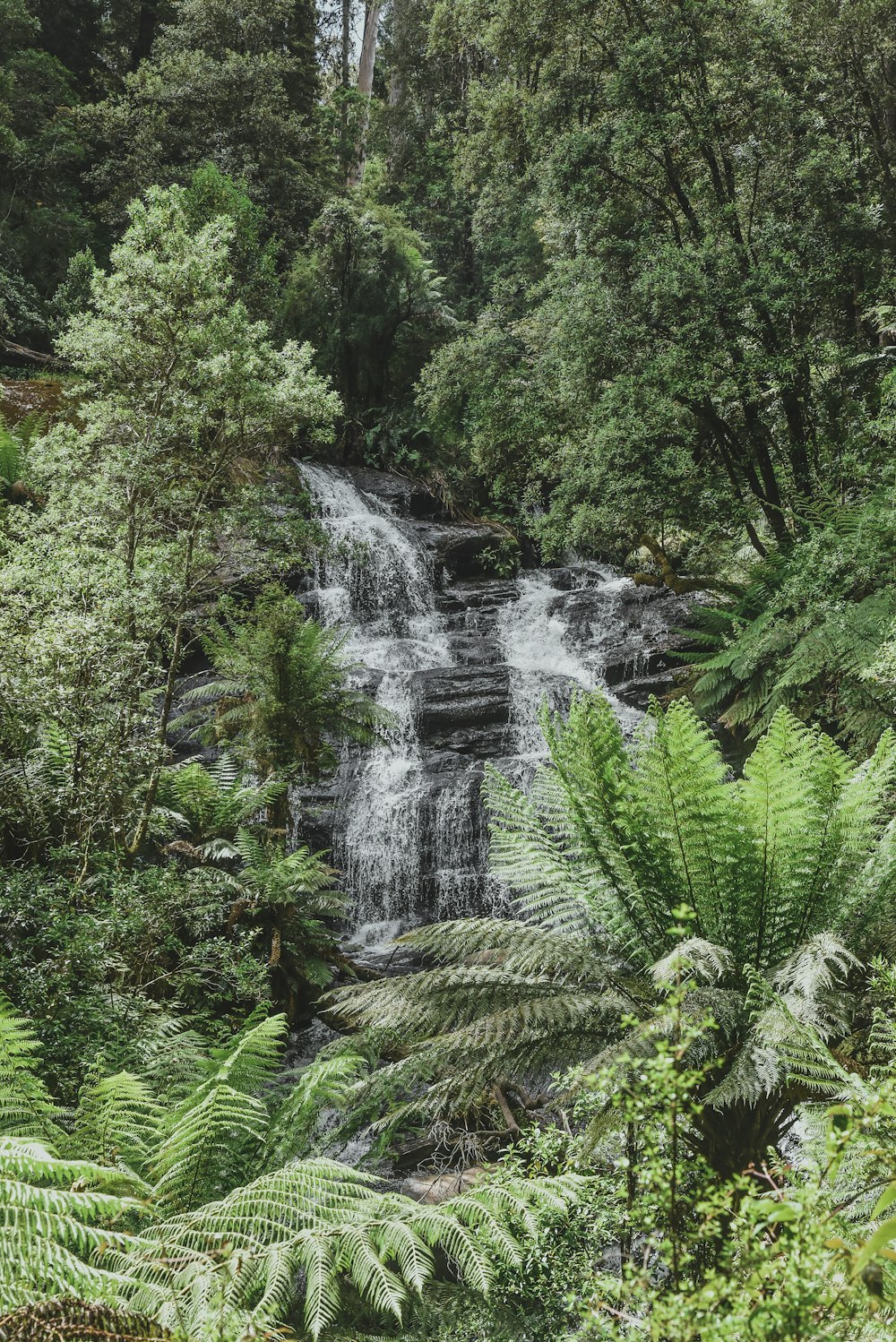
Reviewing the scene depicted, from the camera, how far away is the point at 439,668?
34.0 ft

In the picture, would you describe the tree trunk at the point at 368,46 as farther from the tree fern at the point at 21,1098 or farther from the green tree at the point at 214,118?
the tree fern at the point at 21,1098

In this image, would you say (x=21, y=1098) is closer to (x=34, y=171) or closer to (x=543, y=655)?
(x=543, y=655)

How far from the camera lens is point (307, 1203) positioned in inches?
81.8

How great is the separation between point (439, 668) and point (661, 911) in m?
7.95

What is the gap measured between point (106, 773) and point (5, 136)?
46.8 ft

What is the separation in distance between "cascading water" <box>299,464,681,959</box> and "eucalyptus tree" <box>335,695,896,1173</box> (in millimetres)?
4687

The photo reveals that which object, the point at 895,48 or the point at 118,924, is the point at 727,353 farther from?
the point at 118,924

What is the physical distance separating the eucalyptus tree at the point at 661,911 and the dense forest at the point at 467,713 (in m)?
0.02

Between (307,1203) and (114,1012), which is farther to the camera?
(114,1012)

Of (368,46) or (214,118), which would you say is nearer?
(214,118)

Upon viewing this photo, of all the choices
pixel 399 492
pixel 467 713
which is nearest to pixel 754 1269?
pixel 467 713

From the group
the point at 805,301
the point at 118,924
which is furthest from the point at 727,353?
the point at 118,924

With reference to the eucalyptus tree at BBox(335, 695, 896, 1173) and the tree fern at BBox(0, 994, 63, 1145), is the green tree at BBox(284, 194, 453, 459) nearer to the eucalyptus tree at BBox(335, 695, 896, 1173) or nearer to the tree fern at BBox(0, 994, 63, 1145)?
the eucalyptus tree at BBox(335, 695, 896, 1173)

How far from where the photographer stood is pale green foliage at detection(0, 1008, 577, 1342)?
54.6 inches
